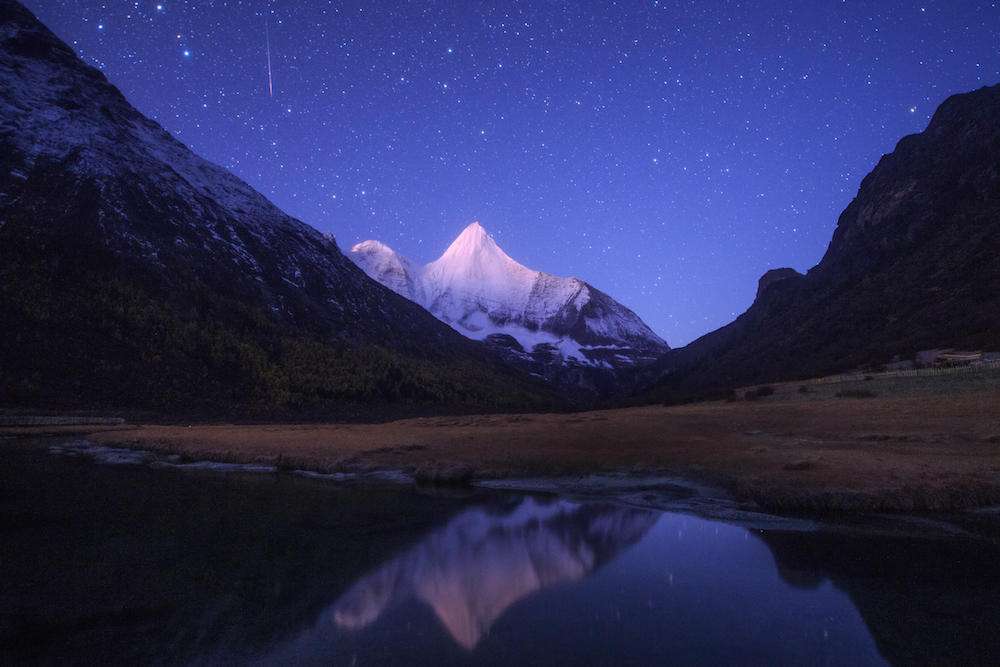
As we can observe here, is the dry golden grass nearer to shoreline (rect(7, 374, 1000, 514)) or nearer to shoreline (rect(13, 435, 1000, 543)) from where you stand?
shoreline (rect(7, 374, 1000, 514))

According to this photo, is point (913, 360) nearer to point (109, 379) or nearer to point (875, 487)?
point (875, 487)

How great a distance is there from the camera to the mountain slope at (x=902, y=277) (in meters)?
84.2

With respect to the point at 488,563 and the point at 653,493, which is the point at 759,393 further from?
the point at 488,563

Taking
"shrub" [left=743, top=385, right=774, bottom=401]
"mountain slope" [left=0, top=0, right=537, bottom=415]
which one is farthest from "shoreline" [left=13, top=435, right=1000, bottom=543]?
"mountain slope" [left=0, top=0, right=537, bottom=415]

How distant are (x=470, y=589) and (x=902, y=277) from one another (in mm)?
129646

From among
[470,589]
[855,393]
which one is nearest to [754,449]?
[855,393]

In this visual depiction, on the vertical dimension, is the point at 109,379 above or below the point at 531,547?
above

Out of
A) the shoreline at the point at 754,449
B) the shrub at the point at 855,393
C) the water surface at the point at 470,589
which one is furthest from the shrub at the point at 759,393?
the water surface at the point at 470,589

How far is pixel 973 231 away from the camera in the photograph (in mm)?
104312

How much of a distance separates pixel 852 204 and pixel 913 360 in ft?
469

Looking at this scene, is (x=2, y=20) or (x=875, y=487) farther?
(x=2, y=20)

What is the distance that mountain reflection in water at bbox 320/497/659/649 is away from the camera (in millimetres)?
14195

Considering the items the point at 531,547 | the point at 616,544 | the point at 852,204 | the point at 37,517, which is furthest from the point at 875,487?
the point at 852,204

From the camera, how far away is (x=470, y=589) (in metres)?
15.8
